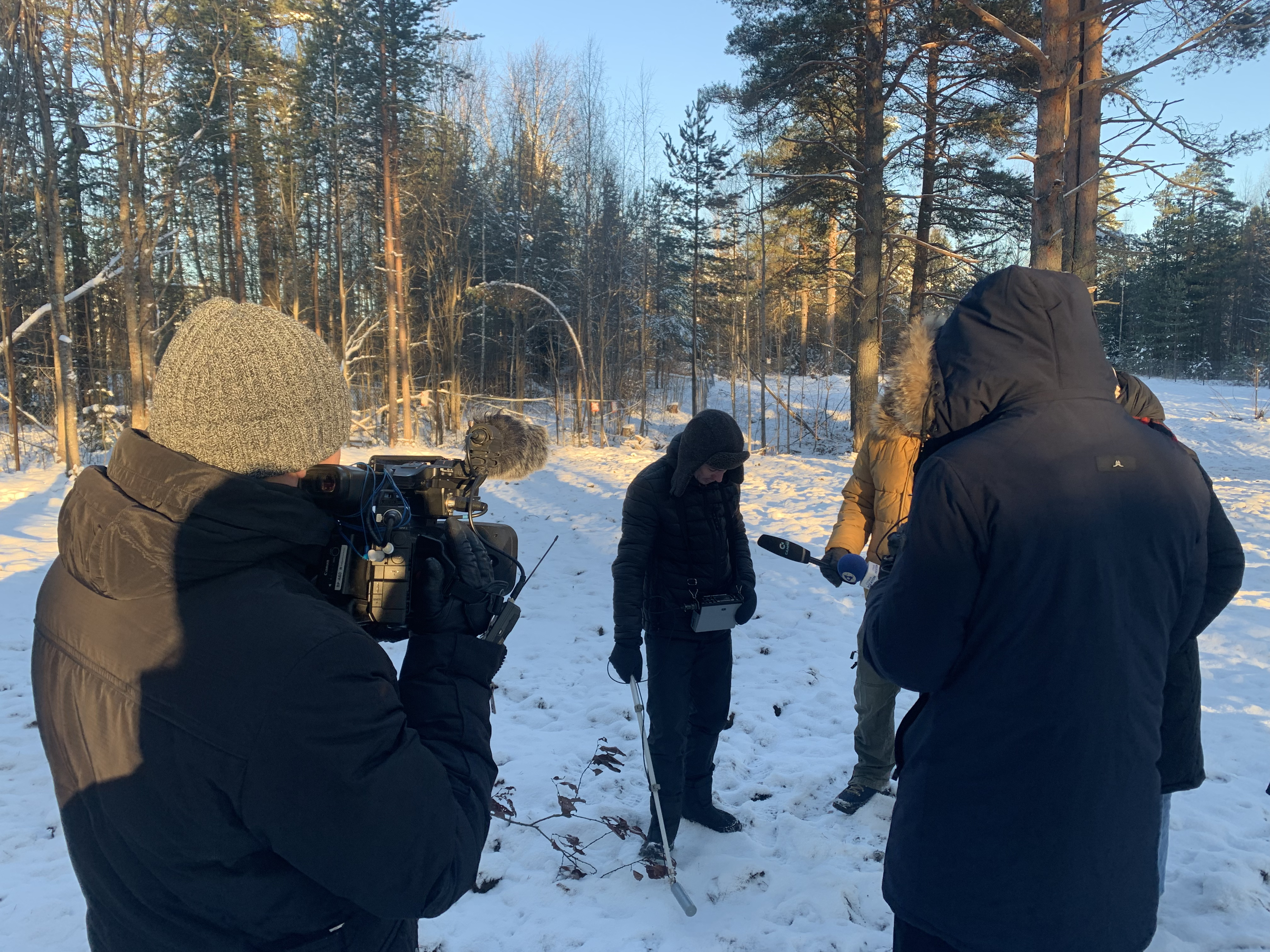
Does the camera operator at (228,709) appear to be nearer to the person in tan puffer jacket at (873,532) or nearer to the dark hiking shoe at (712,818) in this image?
the person in tan puffer jacket at (873,532)

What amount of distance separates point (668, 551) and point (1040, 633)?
83.7 inches

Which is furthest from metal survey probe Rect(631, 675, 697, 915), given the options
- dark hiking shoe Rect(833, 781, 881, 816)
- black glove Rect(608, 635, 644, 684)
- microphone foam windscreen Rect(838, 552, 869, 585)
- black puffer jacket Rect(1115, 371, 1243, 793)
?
black puffer jacket Rect(1115, 371, 1243, 793)

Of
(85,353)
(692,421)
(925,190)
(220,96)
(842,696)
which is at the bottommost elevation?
(842,696)

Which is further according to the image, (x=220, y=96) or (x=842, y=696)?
(x=220, y=96)

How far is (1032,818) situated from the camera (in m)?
1.48

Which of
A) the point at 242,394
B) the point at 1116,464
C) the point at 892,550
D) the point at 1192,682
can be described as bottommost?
the point at 1192,682

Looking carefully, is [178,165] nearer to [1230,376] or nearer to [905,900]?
[905,900]

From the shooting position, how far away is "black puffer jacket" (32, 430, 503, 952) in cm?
100

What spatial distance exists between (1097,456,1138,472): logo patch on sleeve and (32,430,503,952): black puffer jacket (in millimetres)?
1402

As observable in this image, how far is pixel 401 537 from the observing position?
4.43 feet

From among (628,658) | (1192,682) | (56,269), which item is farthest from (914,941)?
(56,269)

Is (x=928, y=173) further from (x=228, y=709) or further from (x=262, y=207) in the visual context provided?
(x=262, y=207)

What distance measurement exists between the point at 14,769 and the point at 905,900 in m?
4.65

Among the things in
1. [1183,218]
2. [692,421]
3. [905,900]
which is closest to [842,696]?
[692,421]
